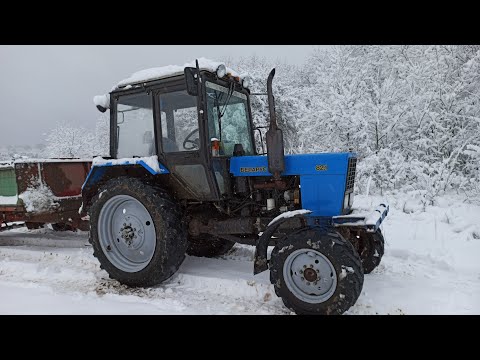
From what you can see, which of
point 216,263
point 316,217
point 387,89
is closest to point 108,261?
point 216,263

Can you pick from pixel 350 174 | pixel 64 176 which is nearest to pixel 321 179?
pixel 350 174

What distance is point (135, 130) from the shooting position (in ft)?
14.4

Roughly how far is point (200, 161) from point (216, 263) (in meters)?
1.55

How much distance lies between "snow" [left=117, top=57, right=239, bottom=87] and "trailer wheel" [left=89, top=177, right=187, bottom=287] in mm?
1149

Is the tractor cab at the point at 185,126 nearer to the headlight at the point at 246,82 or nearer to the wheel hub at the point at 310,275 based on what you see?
the headlight at the point at 246,82

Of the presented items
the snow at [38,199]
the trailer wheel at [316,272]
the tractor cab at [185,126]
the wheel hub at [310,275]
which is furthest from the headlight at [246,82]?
the snow at [38,199]

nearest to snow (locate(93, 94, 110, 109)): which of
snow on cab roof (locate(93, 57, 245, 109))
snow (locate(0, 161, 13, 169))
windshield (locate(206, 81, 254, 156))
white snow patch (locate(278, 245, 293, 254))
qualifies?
snow on cab roof (locate(93, 57, 245, 109))

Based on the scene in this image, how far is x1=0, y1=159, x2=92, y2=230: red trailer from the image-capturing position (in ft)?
19.5

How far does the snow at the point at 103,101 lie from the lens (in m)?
4.49

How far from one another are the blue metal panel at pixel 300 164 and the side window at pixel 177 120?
0.57 m

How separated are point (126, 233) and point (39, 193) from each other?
2497 mm

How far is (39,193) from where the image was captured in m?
5.96

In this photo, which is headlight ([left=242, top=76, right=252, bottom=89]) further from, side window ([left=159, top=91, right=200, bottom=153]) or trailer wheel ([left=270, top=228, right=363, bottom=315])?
trailer wheel ([left=270, top=228, right=363, bottom=315])

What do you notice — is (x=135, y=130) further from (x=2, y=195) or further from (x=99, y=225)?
(x=2, y=195)
